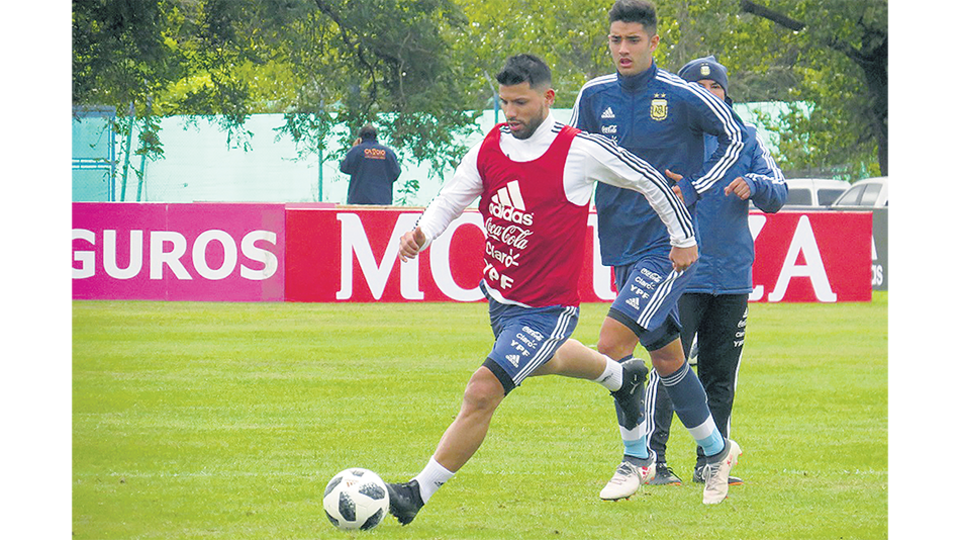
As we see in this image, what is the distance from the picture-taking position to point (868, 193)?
3453 centimetres

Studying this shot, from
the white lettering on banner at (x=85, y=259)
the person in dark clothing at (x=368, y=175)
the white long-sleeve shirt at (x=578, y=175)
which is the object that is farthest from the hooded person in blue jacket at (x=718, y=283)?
the person in dark clothing at (x=368, y=175)

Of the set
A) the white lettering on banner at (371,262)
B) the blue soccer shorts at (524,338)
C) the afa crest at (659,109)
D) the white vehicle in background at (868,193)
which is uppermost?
the white vehicle in background at (868,193)

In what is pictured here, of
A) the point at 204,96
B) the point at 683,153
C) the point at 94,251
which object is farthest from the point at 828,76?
the point at 683,153

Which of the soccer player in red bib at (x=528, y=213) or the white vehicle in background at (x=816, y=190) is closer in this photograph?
the soccer player in red bib at (x=528, y=213)

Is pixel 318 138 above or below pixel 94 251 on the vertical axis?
above

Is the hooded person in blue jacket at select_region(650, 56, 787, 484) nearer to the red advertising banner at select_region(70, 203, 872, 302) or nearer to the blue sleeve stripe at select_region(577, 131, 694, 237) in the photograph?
the blue sleeve stripe at select_region(577, 131, 694, 237)

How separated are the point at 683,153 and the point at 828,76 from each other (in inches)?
1009

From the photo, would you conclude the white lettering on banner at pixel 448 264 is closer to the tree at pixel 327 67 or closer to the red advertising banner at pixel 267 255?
the red advertising banner at pixel 267 255

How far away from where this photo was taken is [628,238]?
742cm

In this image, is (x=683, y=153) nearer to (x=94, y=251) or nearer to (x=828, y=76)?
(x=94, y=251)

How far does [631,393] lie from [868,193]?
2856 cm

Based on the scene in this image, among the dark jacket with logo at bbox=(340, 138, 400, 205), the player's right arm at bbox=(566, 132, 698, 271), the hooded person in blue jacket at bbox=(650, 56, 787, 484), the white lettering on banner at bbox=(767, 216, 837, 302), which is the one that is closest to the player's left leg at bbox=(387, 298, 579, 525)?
the player's right arm at bbox=(566, 132, 698, 271)

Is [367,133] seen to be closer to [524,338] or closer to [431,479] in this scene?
[524,338]

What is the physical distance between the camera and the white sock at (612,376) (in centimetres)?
708
